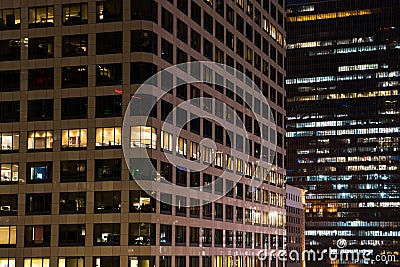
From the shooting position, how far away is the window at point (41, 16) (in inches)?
3861

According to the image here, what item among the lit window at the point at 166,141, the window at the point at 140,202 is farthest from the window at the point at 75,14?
the window at the point at 140,202

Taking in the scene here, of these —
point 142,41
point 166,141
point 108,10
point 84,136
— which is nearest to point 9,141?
point 84,136

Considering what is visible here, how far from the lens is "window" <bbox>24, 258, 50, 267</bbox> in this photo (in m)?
93.5

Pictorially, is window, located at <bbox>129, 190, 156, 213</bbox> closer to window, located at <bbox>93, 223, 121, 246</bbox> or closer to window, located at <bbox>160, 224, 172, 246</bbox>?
window, located at <bbox>93, 223, 121, 246</bbox>

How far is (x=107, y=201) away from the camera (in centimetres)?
9288

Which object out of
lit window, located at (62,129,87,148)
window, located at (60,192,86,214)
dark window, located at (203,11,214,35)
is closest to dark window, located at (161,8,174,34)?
dark window, located at (203,11,214,35)

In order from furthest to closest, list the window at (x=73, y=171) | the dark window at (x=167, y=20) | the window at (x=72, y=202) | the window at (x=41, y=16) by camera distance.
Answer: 1. the window at (x=41, y=16)
2. the dark window at (x=167, y=20)
3. the window at (x=73, y=171)
4. the window at (x=72, y=202)

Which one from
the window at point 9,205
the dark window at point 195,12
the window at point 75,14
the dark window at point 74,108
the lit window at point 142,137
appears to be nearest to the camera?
the lit window at point 142,137

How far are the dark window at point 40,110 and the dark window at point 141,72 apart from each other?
10366mm

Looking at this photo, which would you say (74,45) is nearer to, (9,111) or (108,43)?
(108,43)

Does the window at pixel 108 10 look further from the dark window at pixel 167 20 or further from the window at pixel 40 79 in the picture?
the window at pixel 40 79

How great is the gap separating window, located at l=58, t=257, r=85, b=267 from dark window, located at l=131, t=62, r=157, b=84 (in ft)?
66.2

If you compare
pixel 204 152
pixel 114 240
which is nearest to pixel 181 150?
pixel 204 152

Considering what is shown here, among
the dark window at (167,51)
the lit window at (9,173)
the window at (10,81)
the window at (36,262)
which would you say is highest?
the dark window at (167,51)
